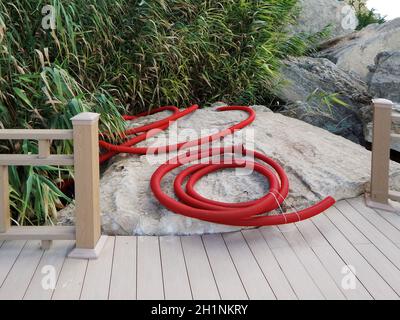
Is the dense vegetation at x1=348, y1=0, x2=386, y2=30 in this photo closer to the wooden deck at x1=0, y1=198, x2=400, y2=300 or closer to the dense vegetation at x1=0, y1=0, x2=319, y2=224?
the dense vegetation at x1=0, y1=0, x2=319, y2=224

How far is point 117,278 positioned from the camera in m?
2.58

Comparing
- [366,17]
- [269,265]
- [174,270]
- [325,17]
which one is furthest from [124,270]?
[366,17]

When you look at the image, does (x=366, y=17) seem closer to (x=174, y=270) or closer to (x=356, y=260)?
(x=356, y=260)

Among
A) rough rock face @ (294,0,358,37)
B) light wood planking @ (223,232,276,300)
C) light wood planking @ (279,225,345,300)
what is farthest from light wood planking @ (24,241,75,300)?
rough rock face @ (294,0,358,37)

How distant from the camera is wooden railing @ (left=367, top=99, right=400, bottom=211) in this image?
11.5 feet

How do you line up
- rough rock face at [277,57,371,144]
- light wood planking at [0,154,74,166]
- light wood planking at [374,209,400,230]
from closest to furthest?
light wood planking at [0,154,74,166], light wood planking at [374,209,400,230], rough rock face at [277,57,371,144]

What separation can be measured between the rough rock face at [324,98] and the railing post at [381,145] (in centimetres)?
199

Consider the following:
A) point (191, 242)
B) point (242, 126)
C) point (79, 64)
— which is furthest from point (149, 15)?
point (191, 242)

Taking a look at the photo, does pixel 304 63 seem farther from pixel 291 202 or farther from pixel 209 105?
pixel 291 202

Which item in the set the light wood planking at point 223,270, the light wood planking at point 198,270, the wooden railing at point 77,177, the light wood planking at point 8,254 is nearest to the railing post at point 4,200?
the wooden railing at point 77,177

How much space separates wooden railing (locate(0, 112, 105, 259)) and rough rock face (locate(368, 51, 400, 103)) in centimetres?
368

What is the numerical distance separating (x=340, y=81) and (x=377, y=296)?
3.77m

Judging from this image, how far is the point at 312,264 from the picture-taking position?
2.74 m
